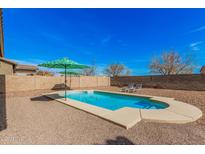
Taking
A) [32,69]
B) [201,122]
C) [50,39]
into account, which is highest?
[50,39]

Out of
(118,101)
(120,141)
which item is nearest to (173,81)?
(118,101)

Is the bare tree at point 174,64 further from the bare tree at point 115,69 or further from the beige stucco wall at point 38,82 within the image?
the beige stucco wall at point 38,82

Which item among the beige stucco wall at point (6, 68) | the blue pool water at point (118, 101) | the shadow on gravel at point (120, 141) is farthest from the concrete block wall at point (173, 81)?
the beige stucco wall at point (6, 68)

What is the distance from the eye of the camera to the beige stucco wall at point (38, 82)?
1070 centimetres

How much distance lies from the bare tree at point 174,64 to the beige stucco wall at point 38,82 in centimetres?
1490

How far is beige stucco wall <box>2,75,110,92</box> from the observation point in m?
10.7

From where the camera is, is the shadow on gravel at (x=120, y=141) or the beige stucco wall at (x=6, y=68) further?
the beige stucco wall at (x=6, y=68)

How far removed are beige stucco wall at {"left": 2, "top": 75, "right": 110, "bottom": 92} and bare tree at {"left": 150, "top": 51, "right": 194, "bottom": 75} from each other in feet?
48.9

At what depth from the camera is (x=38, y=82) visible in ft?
40.8

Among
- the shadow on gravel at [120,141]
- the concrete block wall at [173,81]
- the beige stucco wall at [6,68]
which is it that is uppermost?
the beige stucco wall at [6,68]

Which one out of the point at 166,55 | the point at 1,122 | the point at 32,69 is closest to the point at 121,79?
the point at 166,55

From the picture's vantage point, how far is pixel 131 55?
97.0 feet
